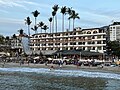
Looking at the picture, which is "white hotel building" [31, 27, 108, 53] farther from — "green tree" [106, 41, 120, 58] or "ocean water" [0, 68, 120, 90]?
"ocean water" [0, 68, 120, 90]

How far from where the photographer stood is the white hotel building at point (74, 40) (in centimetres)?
14388

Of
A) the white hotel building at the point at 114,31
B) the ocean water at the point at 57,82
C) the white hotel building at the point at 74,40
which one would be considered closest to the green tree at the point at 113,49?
the white hotel building at the point at 74,40

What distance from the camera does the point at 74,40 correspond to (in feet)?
501

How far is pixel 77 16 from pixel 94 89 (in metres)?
123

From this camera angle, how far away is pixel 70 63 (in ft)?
346

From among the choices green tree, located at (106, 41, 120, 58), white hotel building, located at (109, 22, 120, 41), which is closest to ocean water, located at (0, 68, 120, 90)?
green tree, located at (106, 41, 120, 58)

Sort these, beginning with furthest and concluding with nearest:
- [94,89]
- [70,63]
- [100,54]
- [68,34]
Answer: [68,34] → [100,54] → [70,63] → [94,89]

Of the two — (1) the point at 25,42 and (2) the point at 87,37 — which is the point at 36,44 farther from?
(2) the point at 87,37

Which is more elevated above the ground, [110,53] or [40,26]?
[40,26]

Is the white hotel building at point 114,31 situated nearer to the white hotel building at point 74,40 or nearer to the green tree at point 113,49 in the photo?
the white hotel building at point 74,40

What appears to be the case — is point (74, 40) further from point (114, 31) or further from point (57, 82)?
point (57, 82)

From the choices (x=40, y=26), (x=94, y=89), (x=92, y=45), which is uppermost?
(x=40, y=26)

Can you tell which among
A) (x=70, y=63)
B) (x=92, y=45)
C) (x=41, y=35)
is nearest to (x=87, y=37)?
(x=92, y=45)

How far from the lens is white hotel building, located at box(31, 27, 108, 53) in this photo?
14388 cm
